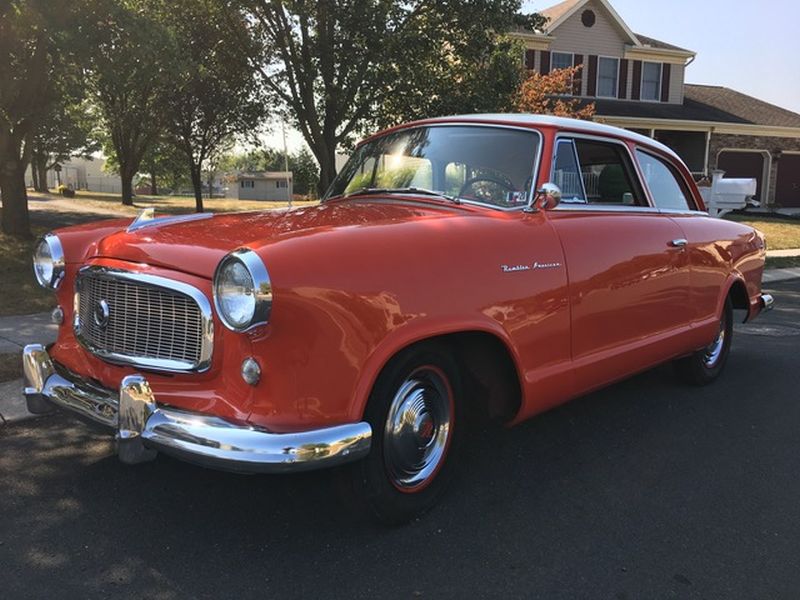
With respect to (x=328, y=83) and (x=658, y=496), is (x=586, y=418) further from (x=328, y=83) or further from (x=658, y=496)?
(x=328, y=83)

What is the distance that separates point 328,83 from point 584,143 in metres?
11.0

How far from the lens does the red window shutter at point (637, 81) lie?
26594 mm

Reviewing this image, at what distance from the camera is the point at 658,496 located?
3.49 m

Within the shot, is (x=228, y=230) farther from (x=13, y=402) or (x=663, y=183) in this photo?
(x=663, y=183)

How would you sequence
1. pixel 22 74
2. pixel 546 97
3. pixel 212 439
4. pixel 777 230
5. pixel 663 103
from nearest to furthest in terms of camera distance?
pixel 212 439
pixel 22 74
pixel 777 230
pixel 546 97
pixel 663 103

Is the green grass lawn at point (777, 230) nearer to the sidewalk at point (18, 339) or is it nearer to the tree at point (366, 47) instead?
the tree at point (366, 47)

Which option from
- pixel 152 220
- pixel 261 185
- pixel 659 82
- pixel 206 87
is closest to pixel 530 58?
pixel 659 82

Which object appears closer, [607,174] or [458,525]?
[458,525]

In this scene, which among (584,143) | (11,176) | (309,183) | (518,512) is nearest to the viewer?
(518,512)

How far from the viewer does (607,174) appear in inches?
170

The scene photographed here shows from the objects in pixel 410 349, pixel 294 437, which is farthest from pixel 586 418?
pixel 294 437

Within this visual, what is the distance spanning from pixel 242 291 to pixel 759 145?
99.2ft

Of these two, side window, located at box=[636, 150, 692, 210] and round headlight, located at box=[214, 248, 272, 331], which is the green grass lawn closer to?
side window, located at box=[636, 150, 692, 210]

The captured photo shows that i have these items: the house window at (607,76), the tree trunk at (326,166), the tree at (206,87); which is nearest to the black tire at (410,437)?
the tree at (206,87)
